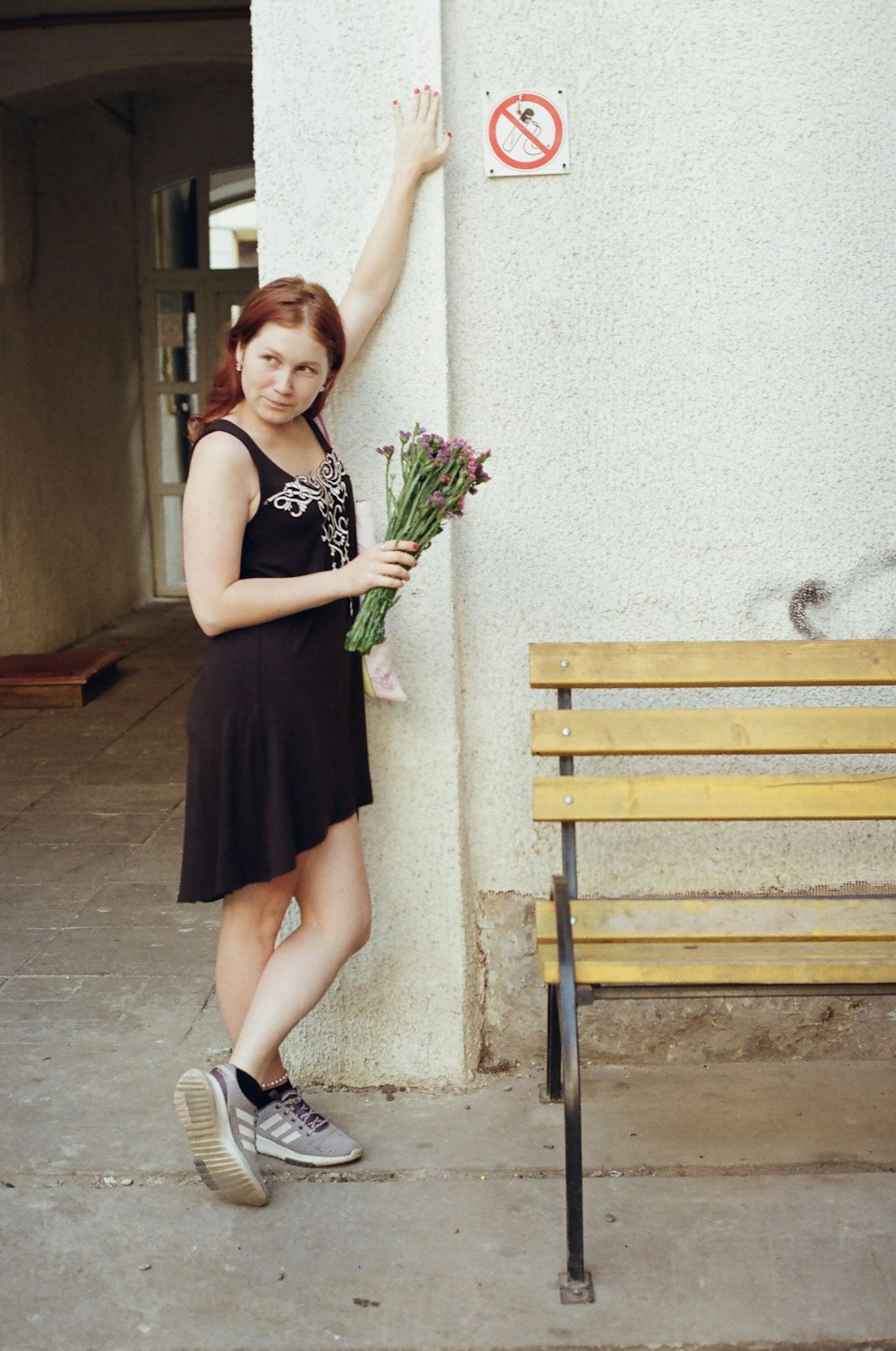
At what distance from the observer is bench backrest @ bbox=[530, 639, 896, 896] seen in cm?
290

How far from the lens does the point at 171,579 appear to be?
13.6 m

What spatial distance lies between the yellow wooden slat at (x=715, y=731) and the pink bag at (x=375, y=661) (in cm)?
32

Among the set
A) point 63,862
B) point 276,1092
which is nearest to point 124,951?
point 63,862

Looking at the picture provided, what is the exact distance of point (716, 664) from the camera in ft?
9.87

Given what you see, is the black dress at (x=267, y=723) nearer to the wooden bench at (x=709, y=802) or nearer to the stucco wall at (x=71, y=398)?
the wooden bench at (x=709, y=802)

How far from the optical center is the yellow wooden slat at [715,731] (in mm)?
2938

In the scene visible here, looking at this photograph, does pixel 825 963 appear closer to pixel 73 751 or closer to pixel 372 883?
pixel 372 883

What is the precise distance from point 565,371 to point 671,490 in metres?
0.37

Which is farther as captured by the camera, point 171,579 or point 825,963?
point 171,579

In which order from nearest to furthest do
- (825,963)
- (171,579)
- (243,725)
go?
(825,963)
(243,725)
(171,579)

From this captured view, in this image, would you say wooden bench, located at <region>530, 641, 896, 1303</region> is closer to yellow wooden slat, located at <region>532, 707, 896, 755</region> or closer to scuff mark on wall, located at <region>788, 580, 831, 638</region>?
yellow wooden slat, located at <region>532, 707, 896, 755</region>

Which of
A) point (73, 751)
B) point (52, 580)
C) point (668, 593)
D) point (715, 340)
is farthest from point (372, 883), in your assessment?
point (52, 580)

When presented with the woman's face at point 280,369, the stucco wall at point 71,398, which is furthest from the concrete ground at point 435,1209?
the stucco wall at point 71,398

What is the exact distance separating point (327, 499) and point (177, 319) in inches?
441
